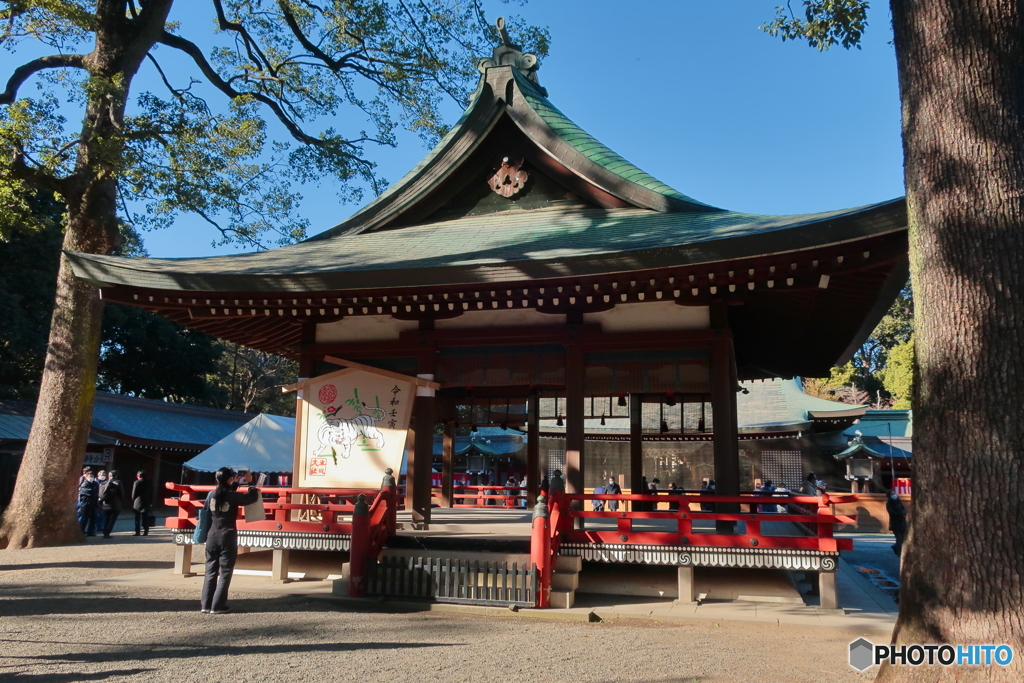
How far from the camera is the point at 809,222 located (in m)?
7.25

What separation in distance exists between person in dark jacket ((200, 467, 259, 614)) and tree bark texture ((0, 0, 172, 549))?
25.1ft

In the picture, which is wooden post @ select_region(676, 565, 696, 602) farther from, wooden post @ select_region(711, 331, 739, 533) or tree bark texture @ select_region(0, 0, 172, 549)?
tree bark texture @ select_region(0, 0, 172, 549)

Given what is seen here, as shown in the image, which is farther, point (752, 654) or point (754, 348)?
point (754, 348)

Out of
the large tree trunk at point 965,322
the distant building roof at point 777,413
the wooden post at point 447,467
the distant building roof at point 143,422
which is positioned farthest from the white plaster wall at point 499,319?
the distant building roof at point 143,422

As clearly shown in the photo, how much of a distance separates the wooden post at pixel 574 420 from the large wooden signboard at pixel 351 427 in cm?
214

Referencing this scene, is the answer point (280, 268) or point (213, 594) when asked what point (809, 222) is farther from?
point (213, 594)

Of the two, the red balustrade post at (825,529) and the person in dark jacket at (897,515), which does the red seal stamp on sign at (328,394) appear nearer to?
the red balustrade post at (825,529)

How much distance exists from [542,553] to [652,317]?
3.54 metres

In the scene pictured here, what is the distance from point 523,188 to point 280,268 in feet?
13.0

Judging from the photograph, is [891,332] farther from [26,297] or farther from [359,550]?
[26,297]

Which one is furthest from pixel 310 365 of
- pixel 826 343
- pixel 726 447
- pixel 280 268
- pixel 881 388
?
pixel 881 388

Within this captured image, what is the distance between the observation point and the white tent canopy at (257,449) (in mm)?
16891

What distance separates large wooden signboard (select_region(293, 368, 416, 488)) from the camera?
9492 mm

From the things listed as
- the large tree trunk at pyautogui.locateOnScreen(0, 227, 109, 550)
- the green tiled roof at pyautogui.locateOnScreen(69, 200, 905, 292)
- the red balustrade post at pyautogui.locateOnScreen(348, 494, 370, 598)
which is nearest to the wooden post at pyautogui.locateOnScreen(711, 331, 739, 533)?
the green tiled roof at pyautogui.locateOnScreen(69, 200, 905, 292)
